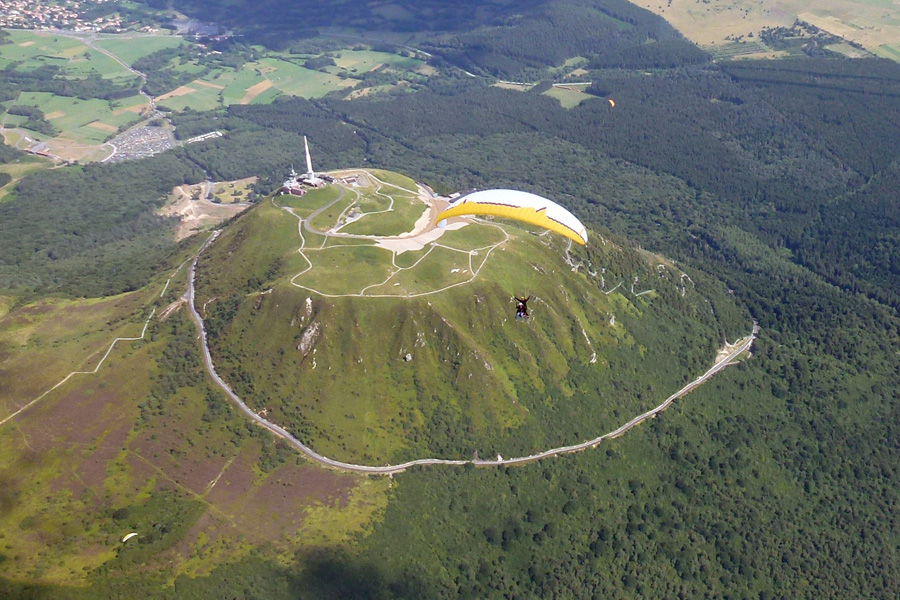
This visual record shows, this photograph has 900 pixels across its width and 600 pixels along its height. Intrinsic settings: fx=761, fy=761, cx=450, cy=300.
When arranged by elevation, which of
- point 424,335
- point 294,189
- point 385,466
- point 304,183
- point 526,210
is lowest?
point 385,466

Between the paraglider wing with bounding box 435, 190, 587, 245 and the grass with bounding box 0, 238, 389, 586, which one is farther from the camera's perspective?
the paraglider wing with bounding box 435, 190, 587, 245

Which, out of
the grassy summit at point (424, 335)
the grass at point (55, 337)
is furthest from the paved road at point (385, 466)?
the grass at point (55, 337)

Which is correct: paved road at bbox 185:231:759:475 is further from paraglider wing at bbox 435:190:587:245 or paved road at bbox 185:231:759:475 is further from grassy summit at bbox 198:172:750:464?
paraglider wing at bbox 435:190:587:245

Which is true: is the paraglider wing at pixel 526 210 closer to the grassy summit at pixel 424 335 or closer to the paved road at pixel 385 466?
the grassy summit at pixel 424 335

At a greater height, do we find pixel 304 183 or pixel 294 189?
pixel 294 189

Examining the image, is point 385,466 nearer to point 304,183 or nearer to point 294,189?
point 294,189

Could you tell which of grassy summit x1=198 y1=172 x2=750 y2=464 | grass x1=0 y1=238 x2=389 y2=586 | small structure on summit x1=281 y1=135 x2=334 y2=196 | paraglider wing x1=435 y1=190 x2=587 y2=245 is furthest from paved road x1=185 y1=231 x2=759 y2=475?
paraglider wing x1=435 y1=190 x2=587 y2=245

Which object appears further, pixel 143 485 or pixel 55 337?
pixel 55 337

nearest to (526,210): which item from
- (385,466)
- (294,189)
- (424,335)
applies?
(424,335)
